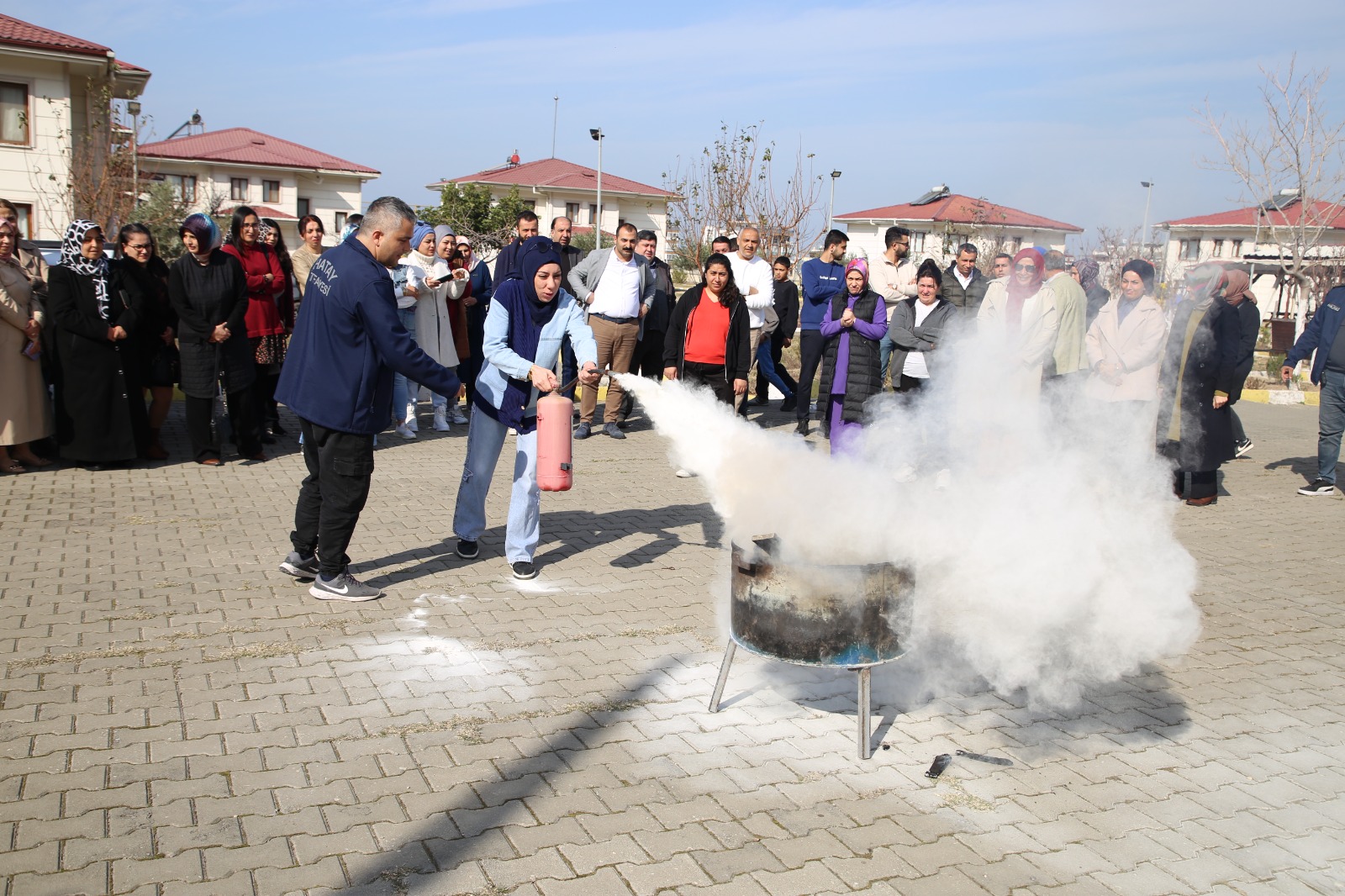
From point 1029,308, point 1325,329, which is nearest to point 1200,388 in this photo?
point 1325,329

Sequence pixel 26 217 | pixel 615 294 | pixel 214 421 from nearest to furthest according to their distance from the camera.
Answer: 1. pixel 214 421
2. pixel 615 294
3. pixel 26 217

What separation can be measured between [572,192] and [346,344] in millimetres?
57883

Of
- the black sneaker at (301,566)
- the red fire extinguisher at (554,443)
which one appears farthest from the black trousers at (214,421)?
the red fire extinguisher at (554,443)

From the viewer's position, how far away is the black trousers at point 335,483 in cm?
598

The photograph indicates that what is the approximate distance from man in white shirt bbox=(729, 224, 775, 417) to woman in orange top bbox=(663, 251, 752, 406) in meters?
2.53

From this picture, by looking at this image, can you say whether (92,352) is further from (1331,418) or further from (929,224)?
(929,224)

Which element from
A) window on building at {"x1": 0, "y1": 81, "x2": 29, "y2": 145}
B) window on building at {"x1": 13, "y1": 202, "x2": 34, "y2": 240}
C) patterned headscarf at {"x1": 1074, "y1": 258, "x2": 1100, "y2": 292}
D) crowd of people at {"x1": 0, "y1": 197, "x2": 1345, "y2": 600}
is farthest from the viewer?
window on building at {"x1": 13, "y1": 202, "x2": 34, "y2": 240}

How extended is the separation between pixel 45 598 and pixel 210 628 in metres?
1.20

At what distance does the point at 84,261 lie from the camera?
30.0 feet

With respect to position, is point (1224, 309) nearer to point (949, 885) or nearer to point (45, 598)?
point (949, 885)

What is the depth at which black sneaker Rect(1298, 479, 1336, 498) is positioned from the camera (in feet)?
35.2

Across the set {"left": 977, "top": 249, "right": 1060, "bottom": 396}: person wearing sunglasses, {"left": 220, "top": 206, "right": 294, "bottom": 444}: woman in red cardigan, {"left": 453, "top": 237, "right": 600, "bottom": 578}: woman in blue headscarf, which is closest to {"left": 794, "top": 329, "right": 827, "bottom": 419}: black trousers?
{"left": 977, "top": 249, "right": 1060, "bottom": 396}: person wearing sunglasses

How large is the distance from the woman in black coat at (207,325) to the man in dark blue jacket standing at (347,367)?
4.11 meters

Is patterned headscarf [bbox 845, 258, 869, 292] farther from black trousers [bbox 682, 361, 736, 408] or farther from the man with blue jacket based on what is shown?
the man with blue jacket
